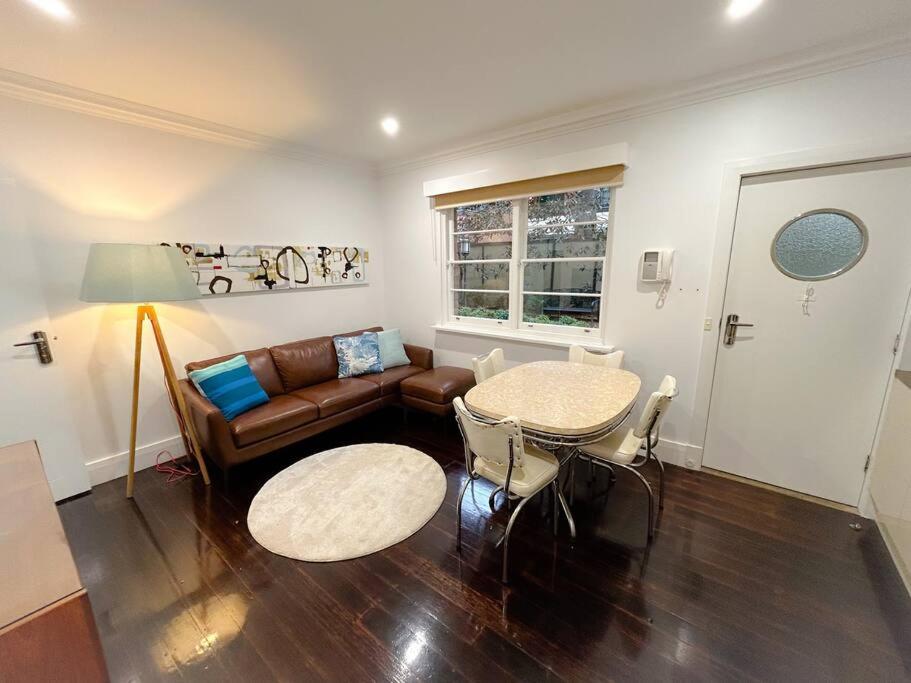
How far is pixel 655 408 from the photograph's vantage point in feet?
6.10

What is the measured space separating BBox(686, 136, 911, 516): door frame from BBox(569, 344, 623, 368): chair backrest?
552mm

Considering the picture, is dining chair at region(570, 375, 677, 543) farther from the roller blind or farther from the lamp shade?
the lamp shade

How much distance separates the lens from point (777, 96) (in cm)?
212

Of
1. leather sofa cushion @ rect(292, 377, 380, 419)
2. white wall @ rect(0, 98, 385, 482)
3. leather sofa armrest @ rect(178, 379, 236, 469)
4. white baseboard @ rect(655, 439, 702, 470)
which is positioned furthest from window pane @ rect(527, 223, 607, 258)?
leather sofa armrest @ rect(178, 379, 236, 469)

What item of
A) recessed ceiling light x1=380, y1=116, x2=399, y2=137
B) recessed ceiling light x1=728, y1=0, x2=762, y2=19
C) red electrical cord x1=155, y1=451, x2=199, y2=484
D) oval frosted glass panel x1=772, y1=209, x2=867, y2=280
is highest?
recessed ceiling light x1=380, y1=116, x2=399, y2=137

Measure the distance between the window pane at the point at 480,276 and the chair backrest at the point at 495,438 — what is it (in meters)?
2.05

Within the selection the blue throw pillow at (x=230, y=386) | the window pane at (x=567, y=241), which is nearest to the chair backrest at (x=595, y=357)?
the window pane at (x=567, y=241)

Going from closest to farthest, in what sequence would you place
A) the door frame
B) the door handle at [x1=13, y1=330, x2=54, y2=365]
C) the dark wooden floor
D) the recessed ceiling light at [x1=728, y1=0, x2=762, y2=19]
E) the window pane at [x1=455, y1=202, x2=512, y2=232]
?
the dark wooden floor < the recessed ceiling light at [x1=728, y1=0, x2=762, y2=19] < the door frame < the door handle at [x1=13, y1=330, x2=54, y2=365] < the window pane at [x1=455, y1=202, x2=512, y2=232]

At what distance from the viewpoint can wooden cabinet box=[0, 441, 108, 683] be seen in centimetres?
69

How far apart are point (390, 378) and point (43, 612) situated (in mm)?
2789

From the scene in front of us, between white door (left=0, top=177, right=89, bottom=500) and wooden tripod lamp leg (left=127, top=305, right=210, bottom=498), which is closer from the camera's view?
white door (left=0, top=177, right=89, bottom=500)

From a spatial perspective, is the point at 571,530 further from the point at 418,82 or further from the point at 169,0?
the point at 169,0

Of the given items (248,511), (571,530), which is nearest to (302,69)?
(248,511)

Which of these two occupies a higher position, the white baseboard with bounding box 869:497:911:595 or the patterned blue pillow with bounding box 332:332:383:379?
the patterned blue pillow with bounding box 332:332:383:379
